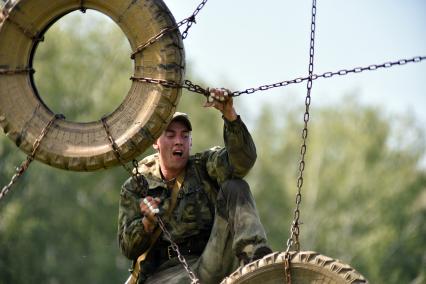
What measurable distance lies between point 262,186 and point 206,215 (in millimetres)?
28666

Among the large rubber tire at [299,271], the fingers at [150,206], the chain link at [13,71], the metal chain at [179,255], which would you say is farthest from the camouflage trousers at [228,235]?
the chain link at [13,71]

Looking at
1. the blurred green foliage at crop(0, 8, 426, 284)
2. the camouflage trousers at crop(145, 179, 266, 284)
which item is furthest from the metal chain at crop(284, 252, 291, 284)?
the blurred green foliage at crop(0, 8, 426, 284)

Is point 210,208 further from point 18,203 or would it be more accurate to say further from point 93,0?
point 18,203

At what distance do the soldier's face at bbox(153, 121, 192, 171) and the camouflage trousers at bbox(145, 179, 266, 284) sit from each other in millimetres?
827

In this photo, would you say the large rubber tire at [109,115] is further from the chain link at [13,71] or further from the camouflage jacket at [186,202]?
the camouflage jacket at [186,202]

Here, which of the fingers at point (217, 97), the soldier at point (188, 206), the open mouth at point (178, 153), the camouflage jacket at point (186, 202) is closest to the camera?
the fingers at point (217, 97)

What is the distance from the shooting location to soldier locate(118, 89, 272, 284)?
40.9ft

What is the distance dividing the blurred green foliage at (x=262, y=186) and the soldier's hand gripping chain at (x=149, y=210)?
1657 cm

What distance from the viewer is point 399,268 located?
38.3 m

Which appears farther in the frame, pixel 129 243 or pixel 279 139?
pixel 279 139

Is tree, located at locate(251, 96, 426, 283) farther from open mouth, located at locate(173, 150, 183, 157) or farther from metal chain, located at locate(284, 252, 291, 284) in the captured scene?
metal chain, located at locate(284, 252, 291, 284)

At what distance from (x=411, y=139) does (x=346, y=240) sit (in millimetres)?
5328

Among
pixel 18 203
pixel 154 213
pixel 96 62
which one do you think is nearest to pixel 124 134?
pixel 154 213

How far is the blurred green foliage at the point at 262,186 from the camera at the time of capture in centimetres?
3322
